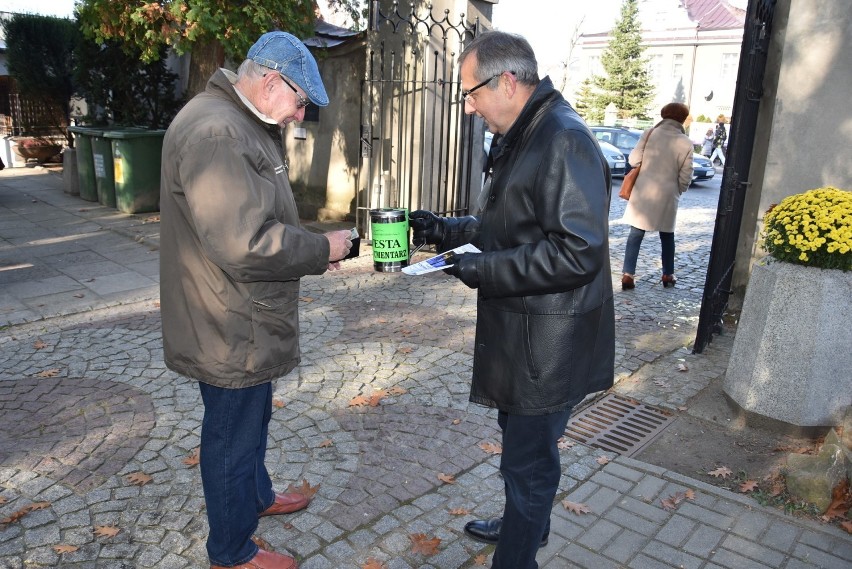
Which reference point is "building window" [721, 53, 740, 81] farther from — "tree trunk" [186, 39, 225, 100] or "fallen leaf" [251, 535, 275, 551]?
"fallen leaf" [251, 535, 275, 551]

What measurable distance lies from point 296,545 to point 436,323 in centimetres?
324

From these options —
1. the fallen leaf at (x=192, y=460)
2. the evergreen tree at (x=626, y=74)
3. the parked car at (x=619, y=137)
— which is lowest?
the fallen leaf at (x=192, y=460)

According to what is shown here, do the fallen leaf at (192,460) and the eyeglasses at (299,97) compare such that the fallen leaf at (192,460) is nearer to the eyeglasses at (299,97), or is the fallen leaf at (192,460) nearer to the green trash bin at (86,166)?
the eyeglasses at (299,97)

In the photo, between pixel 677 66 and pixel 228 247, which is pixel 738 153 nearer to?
pixel 228 247

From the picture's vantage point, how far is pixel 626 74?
4181 centimetres

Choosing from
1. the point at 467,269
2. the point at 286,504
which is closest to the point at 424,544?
the point at 286,504

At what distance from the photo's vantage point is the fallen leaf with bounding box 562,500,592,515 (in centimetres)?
332

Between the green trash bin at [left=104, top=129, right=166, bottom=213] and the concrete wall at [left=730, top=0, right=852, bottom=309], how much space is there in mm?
8608

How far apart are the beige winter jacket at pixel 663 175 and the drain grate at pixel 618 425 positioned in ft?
9.61

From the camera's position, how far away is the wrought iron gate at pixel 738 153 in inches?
202

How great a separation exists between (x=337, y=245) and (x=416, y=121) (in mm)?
6424

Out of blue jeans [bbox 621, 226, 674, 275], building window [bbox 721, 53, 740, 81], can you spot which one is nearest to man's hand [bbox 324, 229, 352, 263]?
blue jeans [bbox 621, 226, 674, 275]

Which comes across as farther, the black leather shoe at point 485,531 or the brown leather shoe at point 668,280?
the brown leather shoe at point 668,280

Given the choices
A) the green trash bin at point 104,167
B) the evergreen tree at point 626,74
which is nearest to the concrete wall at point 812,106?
the green trash bin at point 104,167
